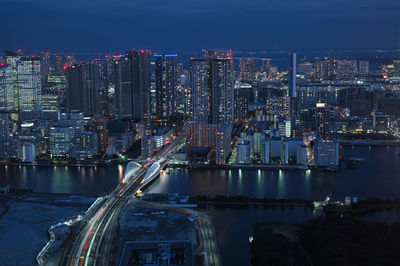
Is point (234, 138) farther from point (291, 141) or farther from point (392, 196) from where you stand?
point (392, 196)

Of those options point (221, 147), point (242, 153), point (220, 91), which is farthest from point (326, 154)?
point (220, 91)

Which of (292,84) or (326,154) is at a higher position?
(292,84)

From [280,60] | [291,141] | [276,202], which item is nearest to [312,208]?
[276,202]

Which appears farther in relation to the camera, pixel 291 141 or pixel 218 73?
pixel 218 73

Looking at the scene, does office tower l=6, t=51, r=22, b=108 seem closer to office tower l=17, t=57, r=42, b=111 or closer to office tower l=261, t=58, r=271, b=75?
office tower l=17, t=57, r=42, b=111

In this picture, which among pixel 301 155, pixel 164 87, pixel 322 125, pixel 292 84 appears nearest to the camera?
pixel 301 155

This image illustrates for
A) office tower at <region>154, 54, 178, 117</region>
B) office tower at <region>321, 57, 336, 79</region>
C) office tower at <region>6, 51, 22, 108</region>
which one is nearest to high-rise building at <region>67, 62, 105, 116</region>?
office tower at <region>6, 51, 22, 108</region>

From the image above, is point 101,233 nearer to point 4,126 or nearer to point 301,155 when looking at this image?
point 301,155
